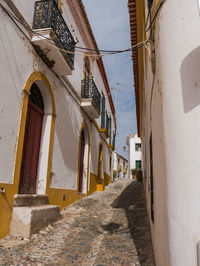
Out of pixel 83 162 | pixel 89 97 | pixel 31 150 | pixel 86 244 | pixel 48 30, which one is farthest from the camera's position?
pixel 83 162

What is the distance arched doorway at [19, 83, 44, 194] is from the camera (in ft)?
16.7

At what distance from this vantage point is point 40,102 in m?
5.91

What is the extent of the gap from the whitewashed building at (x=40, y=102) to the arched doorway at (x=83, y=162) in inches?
15.8

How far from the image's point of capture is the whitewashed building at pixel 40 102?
4.20m

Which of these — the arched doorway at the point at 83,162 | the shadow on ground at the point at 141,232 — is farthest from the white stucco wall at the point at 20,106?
the shadow on ground at the point at 141,232

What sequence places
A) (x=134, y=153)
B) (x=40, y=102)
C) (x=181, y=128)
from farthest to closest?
1. (x=134, y=153)
2. (x=40, y=102)
3. (x=181, y=128)

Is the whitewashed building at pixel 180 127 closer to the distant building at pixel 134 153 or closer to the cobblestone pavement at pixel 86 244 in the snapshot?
the cobblestone pavement at pixel 86 244

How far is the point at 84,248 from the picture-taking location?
3824mm

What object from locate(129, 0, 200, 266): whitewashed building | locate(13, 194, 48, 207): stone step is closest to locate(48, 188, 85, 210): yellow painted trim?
locate(13, 194, 48, 207): stone step

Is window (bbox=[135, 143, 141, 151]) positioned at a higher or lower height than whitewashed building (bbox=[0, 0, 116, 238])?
higher

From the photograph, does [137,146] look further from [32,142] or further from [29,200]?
[29,200]

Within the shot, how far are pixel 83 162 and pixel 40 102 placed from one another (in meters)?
4.14

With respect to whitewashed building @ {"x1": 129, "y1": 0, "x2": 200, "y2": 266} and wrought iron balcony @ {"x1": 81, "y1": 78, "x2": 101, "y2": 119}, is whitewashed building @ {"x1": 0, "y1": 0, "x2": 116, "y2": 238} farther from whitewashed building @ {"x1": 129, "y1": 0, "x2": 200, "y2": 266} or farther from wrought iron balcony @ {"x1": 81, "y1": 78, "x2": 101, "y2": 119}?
whitewashed building @ {"x1": 129, "y1": 0, "x2": 200, "y2": 266}

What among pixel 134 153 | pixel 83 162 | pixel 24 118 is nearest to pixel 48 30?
pixel 24 118
